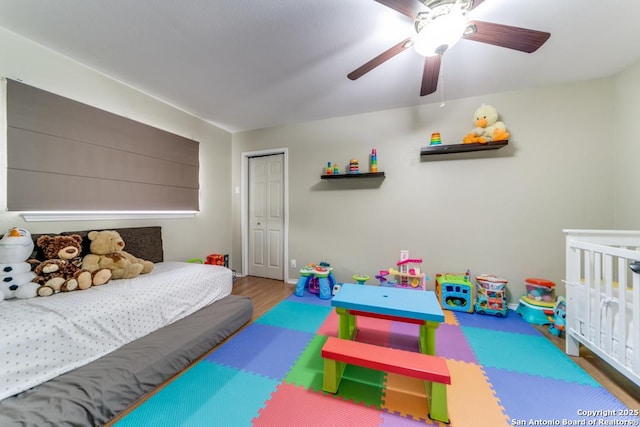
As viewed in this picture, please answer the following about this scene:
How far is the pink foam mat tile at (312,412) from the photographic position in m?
1.13

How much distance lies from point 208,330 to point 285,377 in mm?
729

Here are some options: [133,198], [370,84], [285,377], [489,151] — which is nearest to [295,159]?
[370,84]

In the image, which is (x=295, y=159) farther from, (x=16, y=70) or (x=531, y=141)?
(x=531, y=141)

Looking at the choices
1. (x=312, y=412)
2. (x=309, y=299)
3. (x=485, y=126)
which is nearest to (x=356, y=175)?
(x=485, y=126)

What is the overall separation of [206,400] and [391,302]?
130 centimetres

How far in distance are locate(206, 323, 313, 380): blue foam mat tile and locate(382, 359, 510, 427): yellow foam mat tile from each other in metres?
0.71

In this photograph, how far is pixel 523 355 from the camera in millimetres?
1669

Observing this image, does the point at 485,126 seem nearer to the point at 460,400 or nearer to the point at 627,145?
the point at 627,145

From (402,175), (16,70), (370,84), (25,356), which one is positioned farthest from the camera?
(402,175)

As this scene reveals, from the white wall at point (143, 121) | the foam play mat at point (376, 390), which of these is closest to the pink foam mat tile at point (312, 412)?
the foam play mat at point (376, 390)

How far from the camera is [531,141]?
238 centimetres

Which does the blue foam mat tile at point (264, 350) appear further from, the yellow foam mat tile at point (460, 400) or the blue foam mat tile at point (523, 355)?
the blue foam mat tile at point (523, 355)

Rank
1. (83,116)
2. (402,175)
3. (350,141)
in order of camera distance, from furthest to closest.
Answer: (350,141) → (402,175) → (83,116)

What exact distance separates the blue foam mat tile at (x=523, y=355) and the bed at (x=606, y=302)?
0.53 ft
